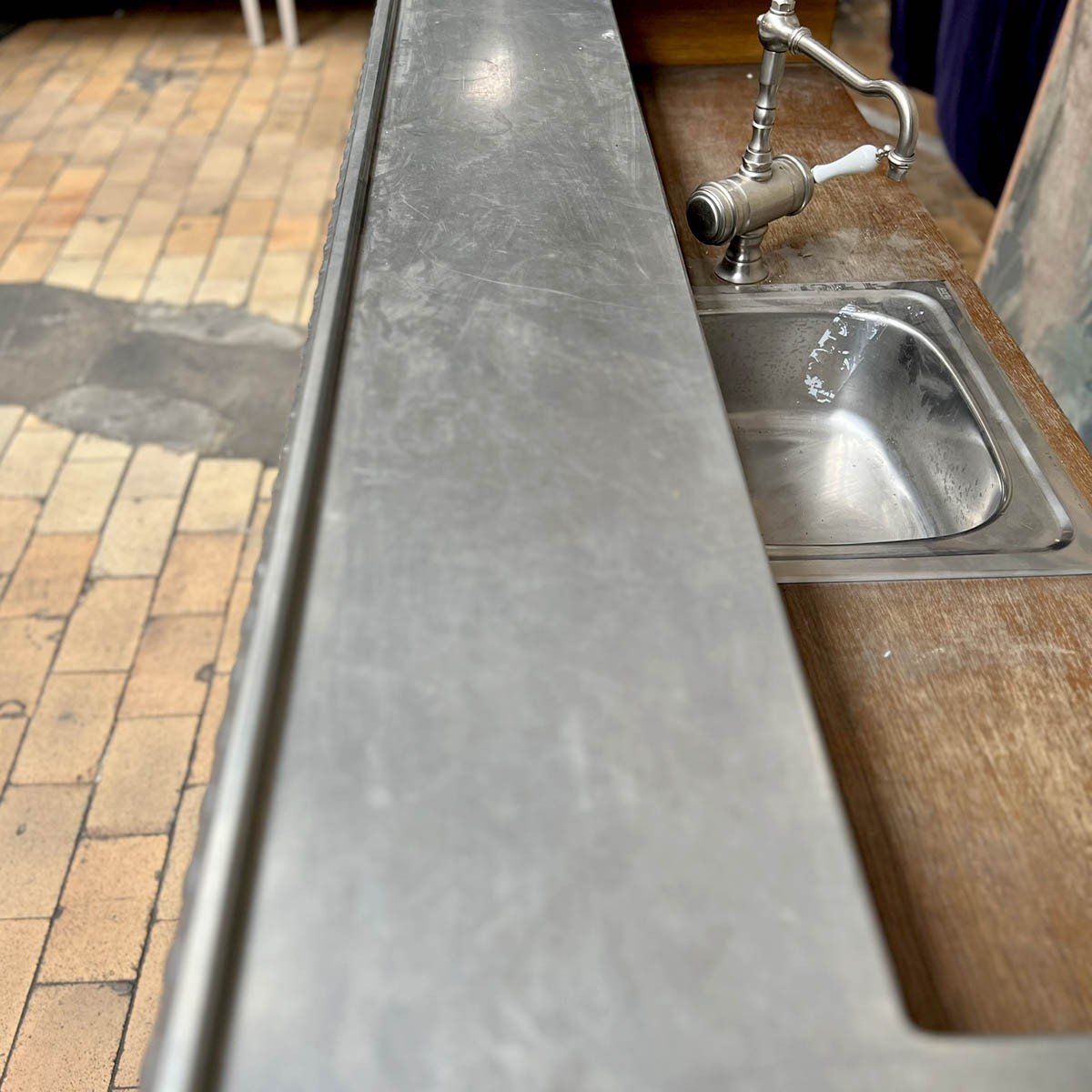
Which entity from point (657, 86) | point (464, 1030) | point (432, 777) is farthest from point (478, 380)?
point (657, 86)

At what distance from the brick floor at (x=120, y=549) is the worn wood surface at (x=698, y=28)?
1304mm

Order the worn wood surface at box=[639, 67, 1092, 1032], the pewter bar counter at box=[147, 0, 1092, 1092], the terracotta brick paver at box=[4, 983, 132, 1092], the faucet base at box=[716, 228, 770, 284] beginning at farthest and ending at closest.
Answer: the terracotta brick paver at box=[4, 983, 132, 1092] → the faucet base at box=[716, 228, 770, 284] → the worn wood surface at box=[639, 67, 1092, 1032] → the pewter bar counter at box=[147, 0, 1092, 1092]

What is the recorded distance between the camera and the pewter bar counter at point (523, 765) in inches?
20.8

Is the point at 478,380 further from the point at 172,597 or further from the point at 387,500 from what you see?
the point at 172,597

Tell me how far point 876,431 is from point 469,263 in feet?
2.24

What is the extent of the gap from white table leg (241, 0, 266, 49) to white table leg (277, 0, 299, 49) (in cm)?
10

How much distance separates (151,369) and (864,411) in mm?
2097

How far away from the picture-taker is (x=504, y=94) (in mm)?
1380

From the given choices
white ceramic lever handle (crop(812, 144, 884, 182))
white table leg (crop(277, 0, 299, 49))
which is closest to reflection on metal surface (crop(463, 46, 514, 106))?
white ceramic lever handle (crop(812, 144, 884, 182))

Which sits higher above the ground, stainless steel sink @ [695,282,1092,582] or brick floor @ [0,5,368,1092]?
stainless steel sink @ [695,282,1092,582]

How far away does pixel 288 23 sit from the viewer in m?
4.66

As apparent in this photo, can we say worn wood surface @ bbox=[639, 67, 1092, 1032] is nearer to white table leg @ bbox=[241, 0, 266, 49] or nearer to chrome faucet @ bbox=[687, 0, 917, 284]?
chrome faucet @ bbox=[687, 0, 917, 284]

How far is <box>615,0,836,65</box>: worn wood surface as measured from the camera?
188 cm

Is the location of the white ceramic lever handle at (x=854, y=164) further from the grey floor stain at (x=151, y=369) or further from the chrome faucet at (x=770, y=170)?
the grey floor stain at (x=151, y=369)
